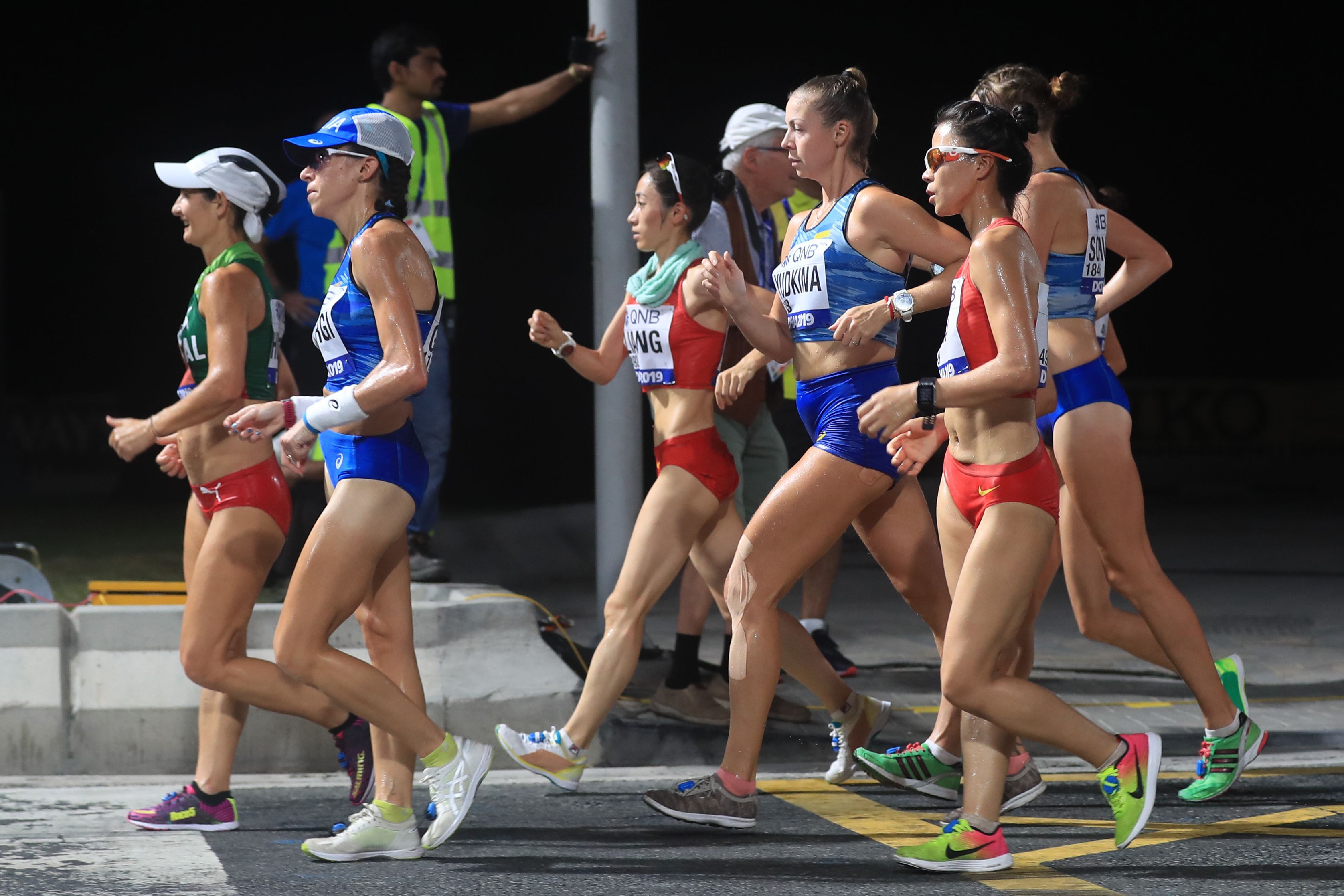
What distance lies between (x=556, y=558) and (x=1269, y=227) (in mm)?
20251

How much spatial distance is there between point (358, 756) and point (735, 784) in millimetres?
1127

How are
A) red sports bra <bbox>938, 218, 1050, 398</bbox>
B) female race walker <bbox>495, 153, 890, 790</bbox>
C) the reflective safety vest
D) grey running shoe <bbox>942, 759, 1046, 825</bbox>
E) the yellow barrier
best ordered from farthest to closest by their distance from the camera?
the reflective safety vest < the yellow barrier < female race walker <bbox>495, 153, 890, 790</bbox> < grey running shoe <bbox>942, 759, 1046, 825</bbox> < red sports bra <bbox>938, 218, 1050, 398</bbox>

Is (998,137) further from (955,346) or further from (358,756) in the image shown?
(358,756)

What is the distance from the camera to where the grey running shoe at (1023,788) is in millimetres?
4988

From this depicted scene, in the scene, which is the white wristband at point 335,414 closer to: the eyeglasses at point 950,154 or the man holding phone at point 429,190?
the eyeglasses at point 950,154

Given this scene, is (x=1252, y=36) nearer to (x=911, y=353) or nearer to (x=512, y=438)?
(x=911, y=353)

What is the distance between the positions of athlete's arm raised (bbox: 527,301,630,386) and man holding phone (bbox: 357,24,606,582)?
1689mm

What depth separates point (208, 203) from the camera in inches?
201

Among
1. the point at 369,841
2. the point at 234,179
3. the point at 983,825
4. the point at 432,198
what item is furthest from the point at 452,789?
the point at 432,198

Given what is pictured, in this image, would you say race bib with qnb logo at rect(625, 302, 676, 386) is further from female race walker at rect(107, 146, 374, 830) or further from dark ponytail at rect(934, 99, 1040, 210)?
dark ponytail at rect(934, 99, 1040, 210)

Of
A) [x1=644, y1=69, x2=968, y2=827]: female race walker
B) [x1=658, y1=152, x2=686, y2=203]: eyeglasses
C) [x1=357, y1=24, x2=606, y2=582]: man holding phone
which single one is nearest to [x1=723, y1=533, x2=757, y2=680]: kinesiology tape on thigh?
[x1=644, y1=69, x2=968, y2=827]: female race walker

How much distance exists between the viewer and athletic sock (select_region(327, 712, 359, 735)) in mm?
4930

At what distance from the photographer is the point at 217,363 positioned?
4.91 metres

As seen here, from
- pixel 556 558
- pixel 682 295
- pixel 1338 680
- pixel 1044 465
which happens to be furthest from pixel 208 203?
pixel 556 558
